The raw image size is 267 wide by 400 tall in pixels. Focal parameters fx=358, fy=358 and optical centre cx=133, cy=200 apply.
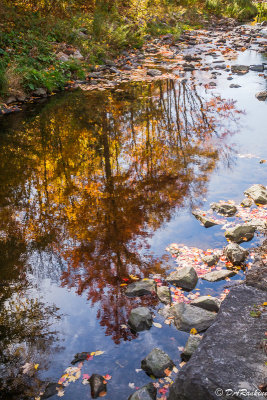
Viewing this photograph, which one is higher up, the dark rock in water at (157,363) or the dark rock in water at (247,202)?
the dark rock in water at (247,202)

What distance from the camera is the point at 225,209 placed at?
5871 millimetres

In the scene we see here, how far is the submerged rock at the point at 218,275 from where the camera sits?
4520mm

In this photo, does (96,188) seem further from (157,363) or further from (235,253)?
(157,363)

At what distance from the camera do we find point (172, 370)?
3338mm

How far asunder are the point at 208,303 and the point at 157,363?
Answer: 0.99 meters

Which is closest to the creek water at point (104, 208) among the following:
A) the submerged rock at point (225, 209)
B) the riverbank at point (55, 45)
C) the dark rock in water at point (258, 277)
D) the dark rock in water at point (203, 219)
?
the dark rock in water at point (203, 219)

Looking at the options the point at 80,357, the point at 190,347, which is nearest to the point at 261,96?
the point at 190,347

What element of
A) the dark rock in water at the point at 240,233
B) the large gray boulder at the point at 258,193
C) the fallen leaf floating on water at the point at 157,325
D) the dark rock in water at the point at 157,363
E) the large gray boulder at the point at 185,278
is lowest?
the fallen leaf floating on water at the point at 157,325

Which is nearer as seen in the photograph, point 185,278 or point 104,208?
point 185,278

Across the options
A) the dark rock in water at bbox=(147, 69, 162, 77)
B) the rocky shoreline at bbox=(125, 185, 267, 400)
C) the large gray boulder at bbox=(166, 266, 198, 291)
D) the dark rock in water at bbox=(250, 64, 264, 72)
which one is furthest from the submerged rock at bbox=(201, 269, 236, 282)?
the dark rock in water at bbox=(250, 64, 264, 72)

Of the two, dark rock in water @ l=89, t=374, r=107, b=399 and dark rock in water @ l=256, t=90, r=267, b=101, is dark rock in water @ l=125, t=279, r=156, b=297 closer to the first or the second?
dark rock in water @ l=89, t=374, r=107, b=399

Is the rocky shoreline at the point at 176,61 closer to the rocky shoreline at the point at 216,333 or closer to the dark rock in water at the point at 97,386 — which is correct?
the rocky shoreline at the point at 216,333

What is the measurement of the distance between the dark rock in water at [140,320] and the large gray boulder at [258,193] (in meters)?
3.04

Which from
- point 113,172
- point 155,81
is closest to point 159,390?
point 113,172
